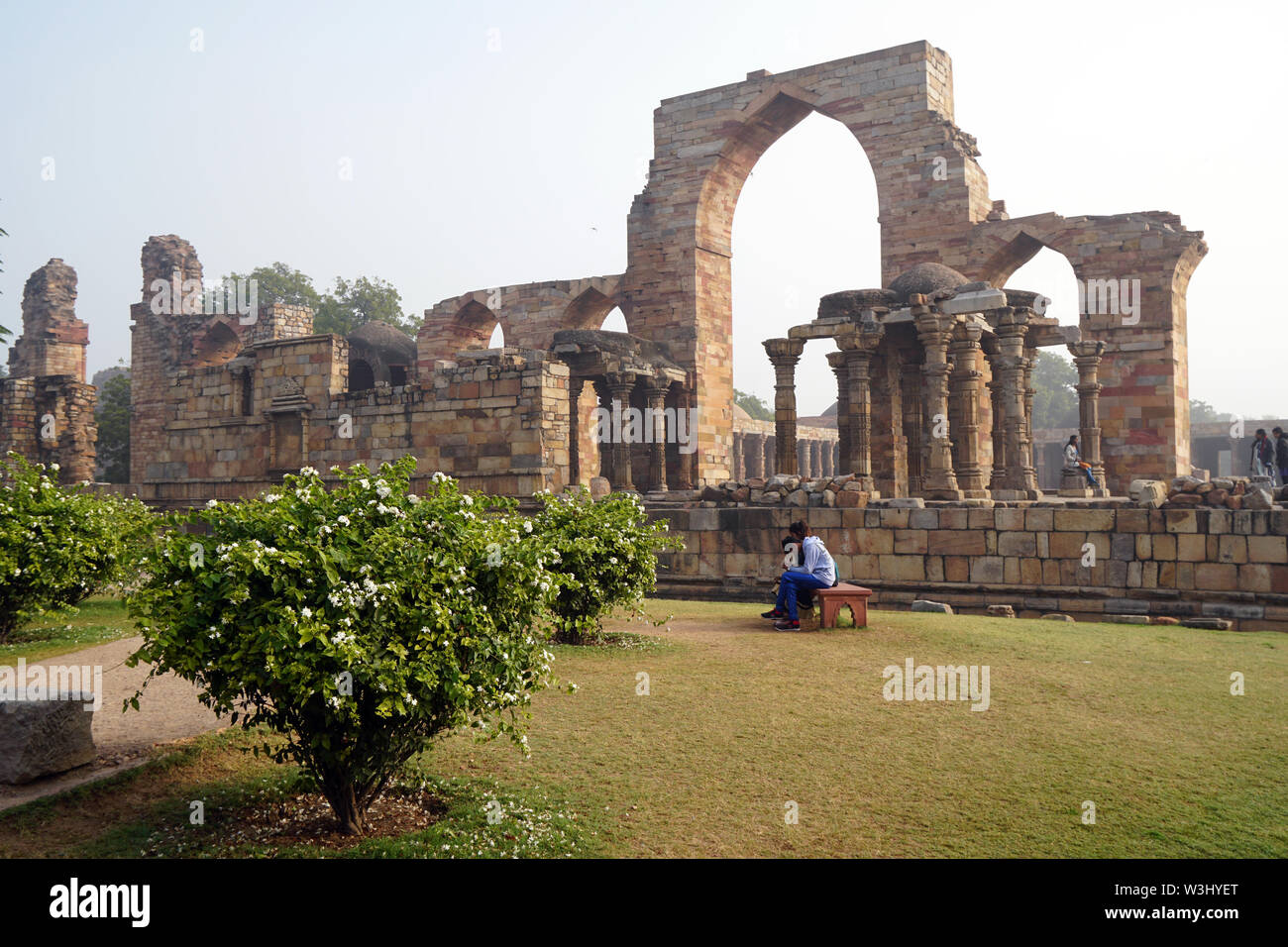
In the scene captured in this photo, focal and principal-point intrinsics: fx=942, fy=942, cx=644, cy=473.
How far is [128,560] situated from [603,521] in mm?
4162

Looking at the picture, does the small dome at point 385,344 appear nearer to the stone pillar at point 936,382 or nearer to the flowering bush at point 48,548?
the stone pillar at point 936,382

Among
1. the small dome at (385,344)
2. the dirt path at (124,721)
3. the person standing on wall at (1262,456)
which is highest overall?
the small dome at (385,344)

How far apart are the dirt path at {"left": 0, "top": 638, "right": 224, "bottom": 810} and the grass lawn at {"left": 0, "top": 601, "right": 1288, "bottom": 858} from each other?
0.16 metres

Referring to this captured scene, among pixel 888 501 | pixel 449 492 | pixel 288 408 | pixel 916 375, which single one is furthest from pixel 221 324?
pixel 449 492

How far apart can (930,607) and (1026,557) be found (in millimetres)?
1238

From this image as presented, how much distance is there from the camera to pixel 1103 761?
4.12 m

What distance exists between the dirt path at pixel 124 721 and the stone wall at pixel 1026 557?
21.2 ft

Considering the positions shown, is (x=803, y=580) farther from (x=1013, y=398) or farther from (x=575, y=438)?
(x=575, y=438)

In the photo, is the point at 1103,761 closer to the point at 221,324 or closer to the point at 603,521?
the point at 603,521

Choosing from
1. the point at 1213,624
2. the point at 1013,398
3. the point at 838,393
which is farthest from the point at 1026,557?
the point at 838,393

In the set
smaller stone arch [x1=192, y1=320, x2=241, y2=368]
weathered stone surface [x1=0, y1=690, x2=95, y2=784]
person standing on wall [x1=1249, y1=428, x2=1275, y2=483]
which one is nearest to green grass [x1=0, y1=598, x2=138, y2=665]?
weathered stone surface [x1=0, y1=690, x2=95, y2=784]

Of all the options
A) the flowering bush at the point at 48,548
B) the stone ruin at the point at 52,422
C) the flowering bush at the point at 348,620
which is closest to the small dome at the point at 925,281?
the flowering bush at the point at 48,548

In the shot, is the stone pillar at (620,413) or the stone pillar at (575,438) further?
the stone pillar at (575,438)

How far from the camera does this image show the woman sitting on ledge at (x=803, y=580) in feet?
25.9
